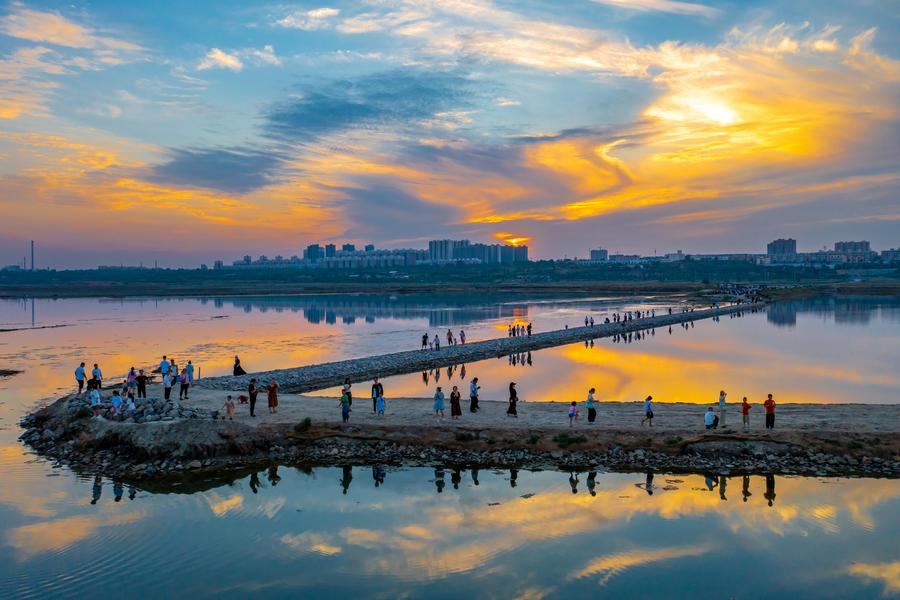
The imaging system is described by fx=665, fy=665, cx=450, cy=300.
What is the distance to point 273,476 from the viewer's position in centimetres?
2202

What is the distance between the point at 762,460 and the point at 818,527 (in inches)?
181

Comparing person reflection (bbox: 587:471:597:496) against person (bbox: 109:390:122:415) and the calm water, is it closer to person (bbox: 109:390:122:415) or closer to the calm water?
the calm water

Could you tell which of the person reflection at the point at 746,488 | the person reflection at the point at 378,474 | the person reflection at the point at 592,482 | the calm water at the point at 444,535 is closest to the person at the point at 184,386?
the calm water at the point at 444,535

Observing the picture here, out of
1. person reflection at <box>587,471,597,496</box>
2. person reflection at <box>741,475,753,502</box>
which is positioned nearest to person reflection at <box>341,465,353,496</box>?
person reflection at <box>587,471,597,496</box>

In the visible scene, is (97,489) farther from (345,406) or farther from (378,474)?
(378,474)

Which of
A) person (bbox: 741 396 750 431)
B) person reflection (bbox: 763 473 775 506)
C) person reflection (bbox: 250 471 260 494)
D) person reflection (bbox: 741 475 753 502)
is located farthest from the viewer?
person (bbox: 741 396 750 431)

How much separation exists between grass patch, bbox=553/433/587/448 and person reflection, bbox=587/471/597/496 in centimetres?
157

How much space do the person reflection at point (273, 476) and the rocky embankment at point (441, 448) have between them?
2.43ft

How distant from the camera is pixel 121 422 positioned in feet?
80.5

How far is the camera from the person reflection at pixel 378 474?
2127 cm

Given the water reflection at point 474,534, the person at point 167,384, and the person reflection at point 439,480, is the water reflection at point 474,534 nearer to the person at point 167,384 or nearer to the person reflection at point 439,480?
the person reflection at point 439,480

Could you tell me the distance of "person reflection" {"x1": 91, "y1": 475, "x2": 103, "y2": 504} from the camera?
19.9m

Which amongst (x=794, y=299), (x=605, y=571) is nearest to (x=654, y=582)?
(x=605, y=571)

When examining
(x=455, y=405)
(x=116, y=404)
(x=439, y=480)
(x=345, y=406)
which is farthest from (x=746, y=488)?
(x=116, y=404)
